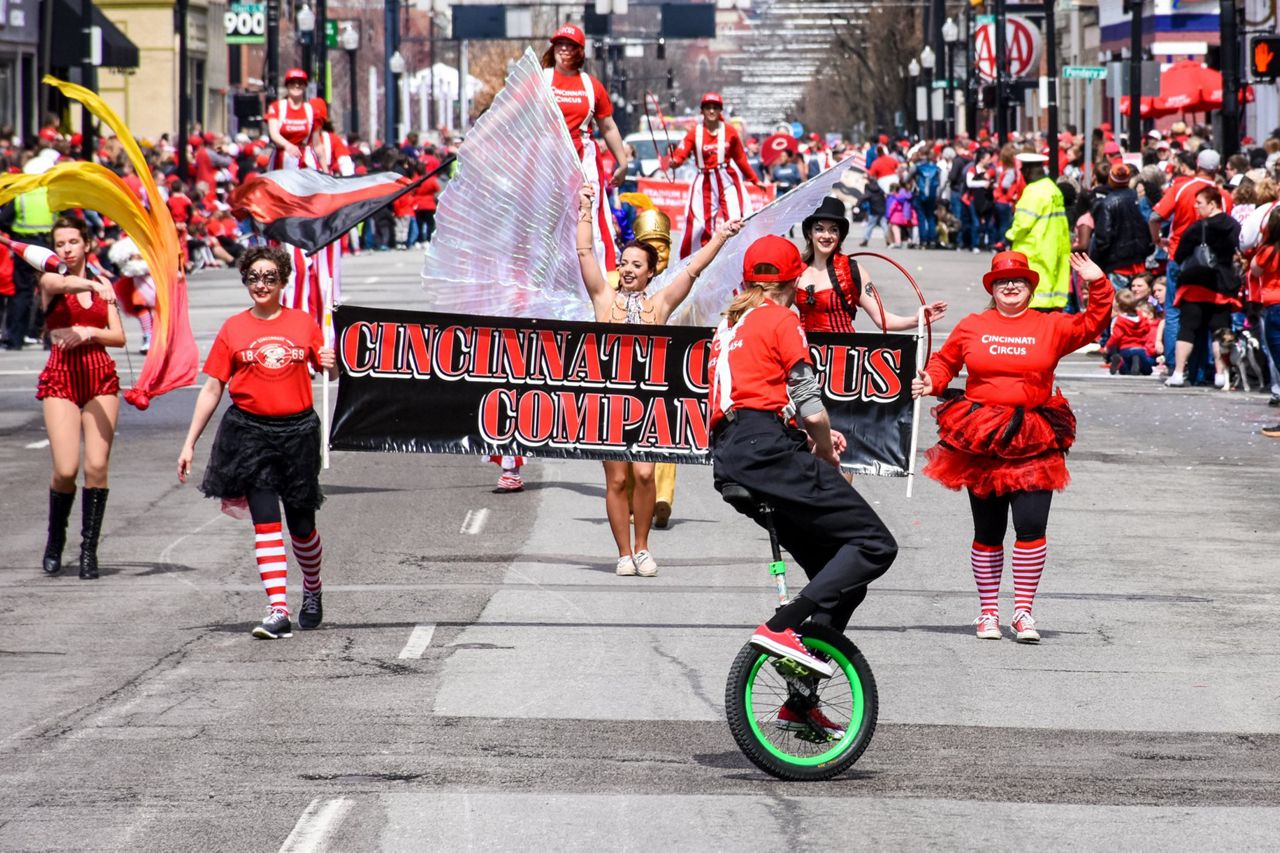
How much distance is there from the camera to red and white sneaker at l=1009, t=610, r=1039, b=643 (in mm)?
9750

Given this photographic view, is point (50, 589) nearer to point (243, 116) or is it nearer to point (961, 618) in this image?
point (961, 618)

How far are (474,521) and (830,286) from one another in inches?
108

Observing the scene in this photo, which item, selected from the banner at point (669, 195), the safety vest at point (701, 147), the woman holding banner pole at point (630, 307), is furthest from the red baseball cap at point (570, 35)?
the banner at point (669, 195)

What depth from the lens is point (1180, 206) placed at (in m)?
20.5

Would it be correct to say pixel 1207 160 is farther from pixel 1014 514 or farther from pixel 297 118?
pixel 1014 514

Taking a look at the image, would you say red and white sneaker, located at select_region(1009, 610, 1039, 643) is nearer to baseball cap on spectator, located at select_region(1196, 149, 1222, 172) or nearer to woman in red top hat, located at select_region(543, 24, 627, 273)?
woman in red top hat, located at select_region(543, 24, 627, 273)

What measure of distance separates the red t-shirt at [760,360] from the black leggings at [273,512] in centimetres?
272

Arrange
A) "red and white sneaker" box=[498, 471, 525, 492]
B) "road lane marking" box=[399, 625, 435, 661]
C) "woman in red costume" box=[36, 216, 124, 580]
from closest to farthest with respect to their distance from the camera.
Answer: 1. "road lane marking" box=[399, 625, 435, 661]
2. "woman in red costume" box=[36, 216, 124, 580]
3. "red and white sneaker" box=[498, 471, 525, 492]

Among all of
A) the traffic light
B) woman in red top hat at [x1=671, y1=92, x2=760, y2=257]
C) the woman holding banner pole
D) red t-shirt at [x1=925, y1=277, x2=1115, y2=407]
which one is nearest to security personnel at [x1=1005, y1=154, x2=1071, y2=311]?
woman in red top hat at [x1=671, y1=92, x2=760, y2=257]

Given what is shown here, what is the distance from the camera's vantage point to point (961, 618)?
10453mm

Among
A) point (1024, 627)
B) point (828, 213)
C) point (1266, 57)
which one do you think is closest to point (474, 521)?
point (828, 213)

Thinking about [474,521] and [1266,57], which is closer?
[474,521]

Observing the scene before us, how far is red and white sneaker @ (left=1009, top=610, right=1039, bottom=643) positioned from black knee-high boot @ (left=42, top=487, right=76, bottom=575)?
5.02 metres

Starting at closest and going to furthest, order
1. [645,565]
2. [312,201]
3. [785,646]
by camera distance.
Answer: [785,646], [645,565], [312,201]
